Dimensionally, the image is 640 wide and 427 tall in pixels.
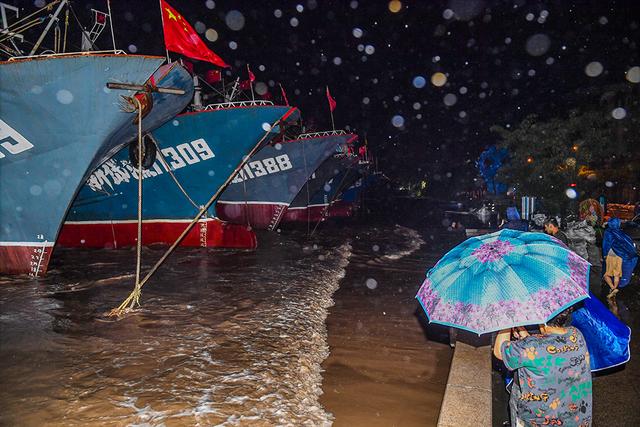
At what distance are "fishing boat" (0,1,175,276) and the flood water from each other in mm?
1200

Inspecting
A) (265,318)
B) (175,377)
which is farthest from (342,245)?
(175,377)

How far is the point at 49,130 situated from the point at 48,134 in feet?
0.34

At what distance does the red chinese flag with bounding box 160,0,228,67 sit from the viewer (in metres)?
8.09

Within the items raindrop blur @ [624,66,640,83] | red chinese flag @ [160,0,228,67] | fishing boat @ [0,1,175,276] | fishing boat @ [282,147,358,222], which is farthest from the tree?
fishing boat @ [0,1,175,276]

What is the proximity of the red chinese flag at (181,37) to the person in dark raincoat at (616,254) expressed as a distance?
755 cm

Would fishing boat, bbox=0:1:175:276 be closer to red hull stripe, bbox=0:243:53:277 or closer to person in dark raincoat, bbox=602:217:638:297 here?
red hull stripe, bbox=0:243:53:277

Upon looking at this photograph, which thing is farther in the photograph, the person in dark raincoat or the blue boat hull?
the blue boat hull

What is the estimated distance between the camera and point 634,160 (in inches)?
627

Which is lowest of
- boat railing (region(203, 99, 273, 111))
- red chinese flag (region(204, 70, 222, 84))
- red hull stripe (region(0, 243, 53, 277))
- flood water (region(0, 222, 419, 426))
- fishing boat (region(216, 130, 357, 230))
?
flood water (region(0, 222, 419, 426))

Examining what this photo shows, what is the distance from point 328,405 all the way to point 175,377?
1.66 meters

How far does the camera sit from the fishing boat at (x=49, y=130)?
302 inches

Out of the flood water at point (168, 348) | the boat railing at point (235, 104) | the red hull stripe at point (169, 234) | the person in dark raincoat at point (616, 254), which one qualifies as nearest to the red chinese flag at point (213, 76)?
the boat railing at point (235, 104)

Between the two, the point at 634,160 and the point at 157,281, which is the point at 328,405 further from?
the point at 634,160

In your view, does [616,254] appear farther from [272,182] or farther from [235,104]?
[272,182]
